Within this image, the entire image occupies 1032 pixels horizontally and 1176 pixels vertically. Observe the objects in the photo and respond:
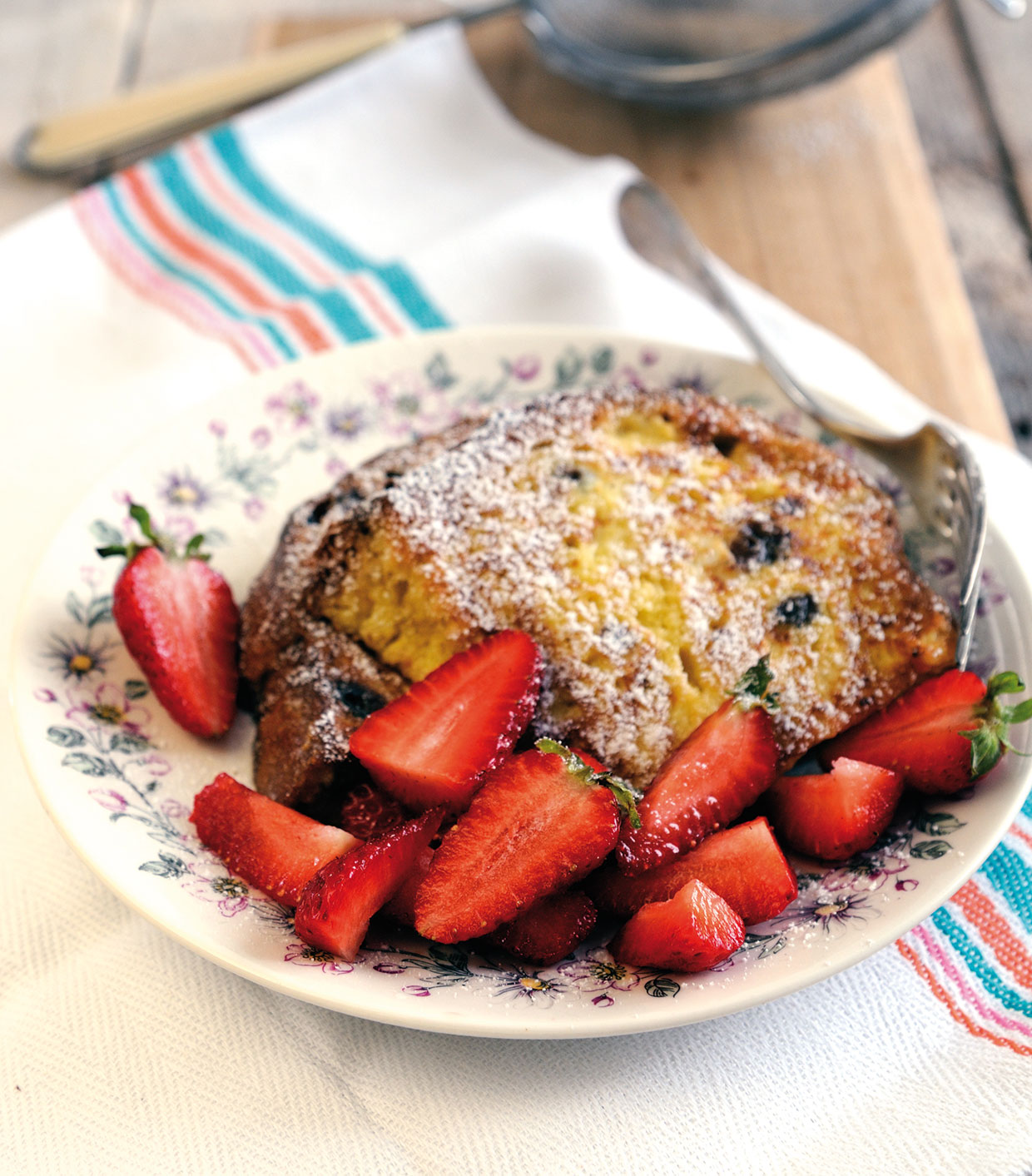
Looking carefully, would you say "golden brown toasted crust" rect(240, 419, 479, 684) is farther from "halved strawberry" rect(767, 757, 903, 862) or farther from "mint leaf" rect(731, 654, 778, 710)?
"halved strawberry" rect(767, 757, 903, 862)

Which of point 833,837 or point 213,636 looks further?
point 213,636

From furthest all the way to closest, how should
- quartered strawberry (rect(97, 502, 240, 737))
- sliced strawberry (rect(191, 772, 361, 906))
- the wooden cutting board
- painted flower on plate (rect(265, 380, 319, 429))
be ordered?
the wooden cutting board < painted flower on plate (rect(265, 380, 319, 429)) < quartered strawberry (rect(97, 502, 240, 737)) < sliced strawberry (rect(191, 772, 361, 906))

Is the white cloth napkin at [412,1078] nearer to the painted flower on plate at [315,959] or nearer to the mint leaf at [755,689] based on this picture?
the painted flower on plate at [315,959]

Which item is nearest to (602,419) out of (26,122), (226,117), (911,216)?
(911,216)

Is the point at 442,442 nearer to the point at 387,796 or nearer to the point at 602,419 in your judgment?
the point at 602,419

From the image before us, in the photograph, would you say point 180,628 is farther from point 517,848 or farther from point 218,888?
point 517,848

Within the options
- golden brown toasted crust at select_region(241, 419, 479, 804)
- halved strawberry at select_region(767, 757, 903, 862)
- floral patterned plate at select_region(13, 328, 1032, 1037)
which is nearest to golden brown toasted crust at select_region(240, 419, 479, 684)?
golden brown toasted crust at select_region(241, 419, 479, 804)
